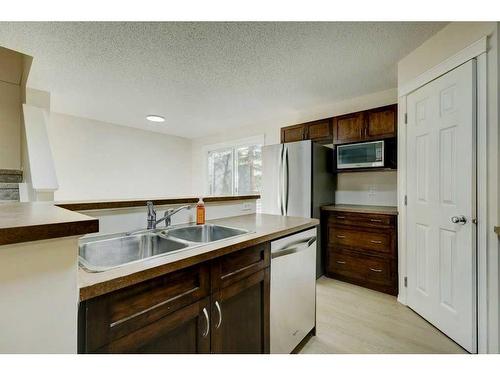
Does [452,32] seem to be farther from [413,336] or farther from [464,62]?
[413,336]

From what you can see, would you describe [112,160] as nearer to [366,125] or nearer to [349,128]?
[349,128]

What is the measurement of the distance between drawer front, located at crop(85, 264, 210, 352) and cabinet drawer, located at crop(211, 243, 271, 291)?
57 mm

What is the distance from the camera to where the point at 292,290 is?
157 centimetres

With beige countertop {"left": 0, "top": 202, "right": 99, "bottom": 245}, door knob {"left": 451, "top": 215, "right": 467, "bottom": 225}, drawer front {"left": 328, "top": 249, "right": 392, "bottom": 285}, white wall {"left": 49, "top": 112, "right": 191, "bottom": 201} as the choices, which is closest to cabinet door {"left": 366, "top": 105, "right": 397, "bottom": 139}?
door knob {"left": 451, "top": 215, "right": 467, "bottom": 225}

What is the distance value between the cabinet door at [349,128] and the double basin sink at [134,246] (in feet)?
7.04

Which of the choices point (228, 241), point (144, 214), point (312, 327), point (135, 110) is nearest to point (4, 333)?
point (228, 241)

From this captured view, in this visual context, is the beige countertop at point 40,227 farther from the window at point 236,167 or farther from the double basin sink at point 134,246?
the window at point 236,167

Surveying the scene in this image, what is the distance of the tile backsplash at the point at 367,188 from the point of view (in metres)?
3.04

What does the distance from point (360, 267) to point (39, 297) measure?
2.90 meters

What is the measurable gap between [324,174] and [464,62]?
5.83 feet

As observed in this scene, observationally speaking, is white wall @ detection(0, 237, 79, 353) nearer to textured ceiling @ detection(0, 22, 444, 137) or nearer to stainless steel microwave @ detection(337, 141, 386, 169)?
textured ceiling @ detection(0, 22, 444, 137)

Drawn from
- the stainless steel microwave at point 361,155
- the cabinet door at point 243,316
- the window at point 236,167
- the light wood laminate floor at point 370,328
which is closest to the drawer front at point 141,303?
the cabinet door at point 243,316

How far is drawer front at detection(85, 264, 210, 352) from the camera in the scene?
71 centimetres

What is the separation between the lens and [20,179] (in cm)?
277
